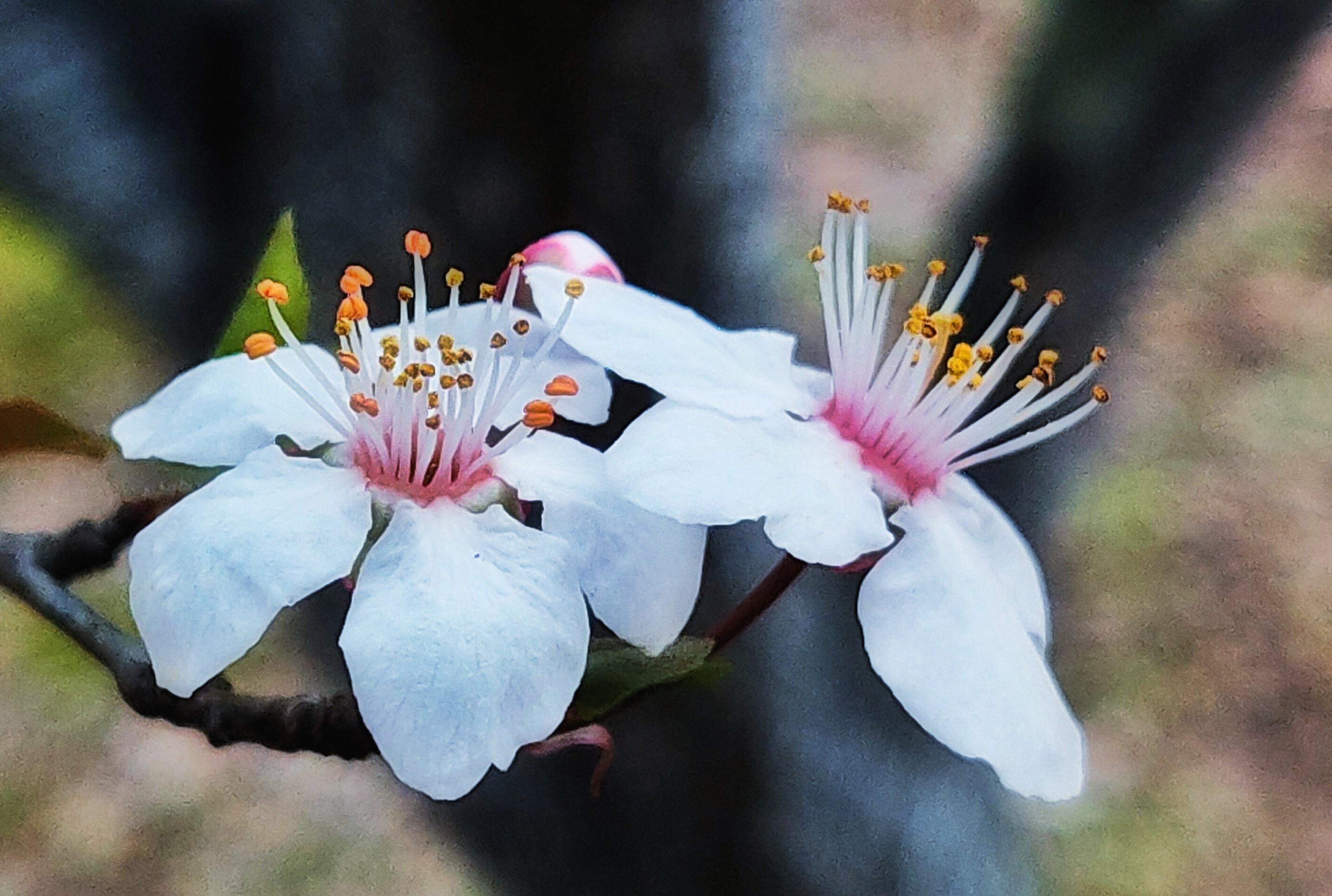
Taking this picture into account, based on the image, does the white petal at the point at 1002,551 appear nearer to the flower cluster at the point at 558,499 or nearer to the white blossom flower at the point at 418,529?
the flower cluster at the point at 558,499

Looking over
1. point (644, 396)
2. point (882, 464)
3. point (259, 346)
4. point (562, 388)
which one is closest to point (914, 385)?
point (882, 464)

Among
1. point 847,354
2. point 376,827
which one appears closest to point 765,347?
point 847,354

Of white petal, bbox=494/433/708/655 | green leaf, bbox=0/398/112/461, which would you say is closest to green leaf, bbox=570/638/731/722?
white petal, bbox=494/433/708/655

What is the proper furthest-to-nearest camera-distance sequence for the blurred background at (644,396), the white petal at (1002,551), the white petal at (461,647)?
the blurred background at (644,396) < the white petal at (1002,551) < the white petal at (461,647)

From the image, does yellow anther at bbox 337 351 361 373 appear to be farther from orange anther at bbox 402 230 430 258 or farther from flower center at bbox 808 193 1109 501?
flower center at bbox 808 193 1109 501

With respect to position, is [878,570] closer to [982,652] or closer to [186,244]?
[982,652]

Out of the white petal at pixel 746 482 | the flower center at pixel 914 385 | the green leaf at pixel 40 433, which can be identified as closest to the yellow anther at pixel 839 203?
the flower center at pixel 914 385
